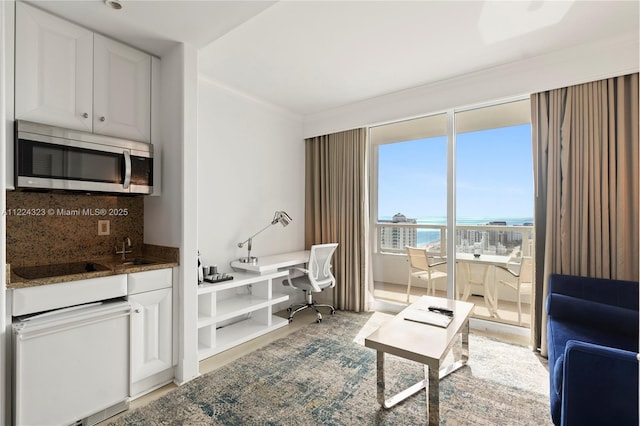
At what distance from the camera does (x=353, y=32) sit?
2363 millimetres

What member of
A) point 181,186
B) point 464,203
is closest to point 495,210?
point 464,203

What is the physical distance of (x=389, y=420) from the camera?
1.86 m

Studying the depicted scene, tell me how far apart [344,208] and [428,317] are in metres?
2.09

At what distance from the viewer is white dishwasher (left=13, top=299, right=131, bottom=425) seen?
1.58 meters

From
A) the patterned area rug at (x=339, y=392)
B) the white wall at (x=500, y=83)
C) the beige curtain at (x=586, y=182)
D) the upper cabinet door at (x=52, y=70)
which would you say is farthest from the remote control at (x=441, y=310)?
the upper cabinet door at (x=52, y=70)

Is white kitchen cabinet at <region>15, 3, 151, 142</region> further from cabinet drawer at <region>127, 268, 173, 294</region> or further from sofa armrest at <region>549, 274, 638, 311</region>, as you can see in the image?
sofa armrest at <region>549, 274, 638, 311</region>

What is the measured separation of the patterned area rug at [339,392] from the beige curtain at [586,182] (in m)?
0.69

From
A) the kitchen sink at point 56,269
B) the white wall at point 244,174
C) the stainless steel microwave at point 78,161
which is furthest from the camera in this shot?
the white wall at point 244,174

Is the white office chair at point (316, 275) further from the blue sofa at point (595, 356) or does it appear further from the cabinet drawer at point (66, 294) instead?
the blue sofa at point (595, 356)

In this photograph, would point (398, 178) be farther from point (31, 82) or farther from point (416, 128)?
point (31, 82)

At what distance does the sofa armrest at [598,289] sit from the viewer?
227 centimetres

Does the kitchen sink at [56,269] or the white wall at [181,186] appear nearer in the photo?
the kitchen sink at [56,269]

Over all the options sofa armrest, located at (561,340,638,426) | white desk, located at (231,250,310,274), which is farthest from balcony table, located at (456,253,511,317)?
sofa armrest, located at (561,340,638,426)

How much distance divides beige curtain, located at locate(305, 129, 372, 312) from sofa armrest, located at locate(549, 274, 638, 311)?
2.00 m
